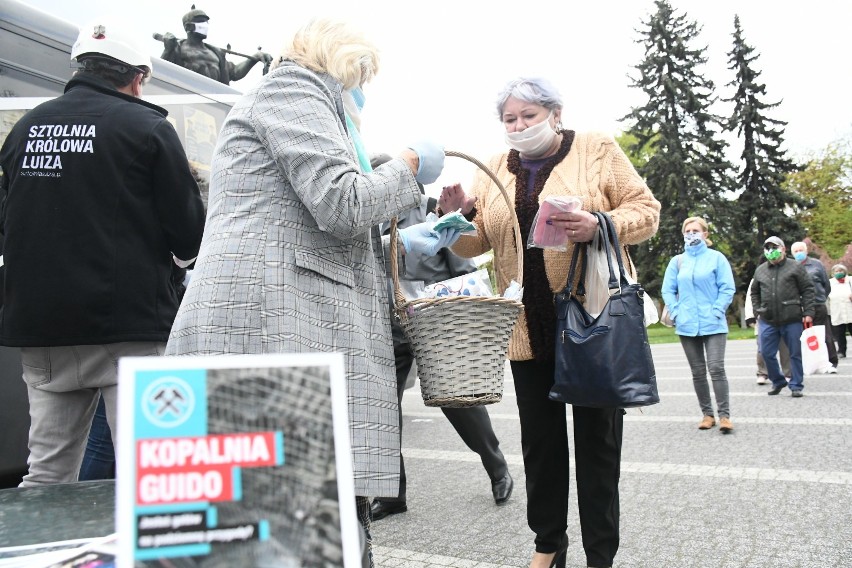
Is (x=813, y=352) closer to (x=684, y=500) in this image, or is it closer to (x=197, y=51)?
(x=684, y=500)

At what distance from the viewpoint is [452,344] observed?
1.98m

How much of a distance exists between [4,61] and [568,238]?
3.67 m

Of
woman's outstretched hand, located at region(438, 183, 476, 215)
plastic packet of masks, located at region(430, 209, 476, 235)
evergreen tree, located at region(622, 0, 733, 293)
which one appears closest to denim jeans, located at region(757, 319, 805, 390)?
woman's outstretched hand, located at region(438, 183, 476, 215)

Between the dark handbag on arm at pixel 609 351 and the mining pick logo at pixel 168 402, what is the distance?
76.5 inches

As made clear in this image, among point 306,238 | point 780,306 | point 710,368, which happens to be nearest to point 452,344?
point 306,238

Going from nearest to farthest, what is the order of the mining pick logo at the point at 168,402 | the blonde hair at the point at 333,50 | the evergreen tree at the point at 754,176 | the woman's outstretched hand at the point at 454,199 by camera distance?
the mining pick logo at the point at 168,402 < the blonde hair at the point at 333,50 < the woman's outstretched hand at the point at 454,199 < the evergreen tree at the point at 754,176

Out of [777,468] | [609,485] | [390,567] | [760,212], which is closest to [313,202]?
[609,485]

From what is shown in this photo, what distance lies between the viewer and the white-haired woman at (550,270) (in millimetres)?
2764

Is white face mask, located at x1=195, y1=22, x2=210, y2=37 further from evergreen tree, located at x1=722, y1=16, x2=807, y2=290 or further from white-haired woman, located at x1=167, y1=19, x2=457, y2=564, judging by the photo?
evergreen tree, located at x1=722, y1=16, x2=807, y2=290

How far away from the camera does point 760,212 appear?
4069 centimetres

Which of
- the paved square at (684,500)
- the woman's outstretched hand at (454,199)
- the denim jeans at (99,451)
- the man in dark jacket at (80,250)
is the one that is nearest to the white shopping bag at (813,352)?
the paved square at (684,500)

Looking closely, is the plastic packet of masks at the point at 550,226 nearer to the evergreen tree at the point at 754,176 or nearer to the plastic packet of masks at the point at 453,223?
the plastic packet of masks at the point at 453,223

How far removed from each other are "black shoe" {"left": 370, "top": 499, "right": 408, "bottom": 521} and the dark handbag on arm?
198 centimetres

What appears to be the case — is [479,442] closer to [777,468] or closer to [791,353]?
[777,468]
